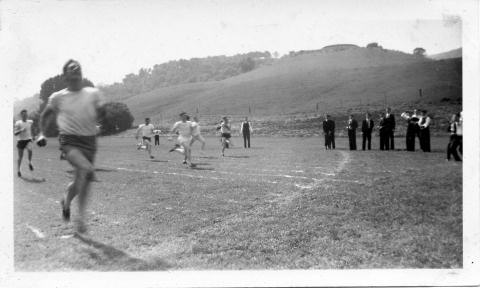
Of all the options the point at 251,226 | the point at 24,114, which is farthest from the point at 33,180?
the point at 251,226

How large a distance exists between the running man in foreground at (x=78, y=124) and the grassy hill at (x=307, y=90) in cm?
2981

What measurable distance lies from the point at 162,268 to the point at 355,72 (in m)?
56.6

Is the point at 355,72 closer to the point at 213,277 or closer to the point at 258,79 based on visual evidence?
the point at 258,79

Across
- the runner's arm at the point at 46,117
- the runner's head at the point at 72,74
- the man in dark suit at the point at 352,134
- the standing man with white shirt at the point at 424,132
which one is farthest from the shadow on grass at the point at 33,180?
the standing man with white shirt at the point at 424,132

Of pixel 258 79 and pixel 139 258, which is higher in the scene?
pixel 258 79

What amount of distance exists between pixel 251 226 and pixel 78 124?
116 inches

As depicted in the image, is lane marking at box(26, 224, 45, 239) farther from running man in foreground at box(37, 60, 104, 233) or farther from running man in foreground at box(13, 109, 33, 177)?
A: running man in foreground at box(13, 109, 33, 177)

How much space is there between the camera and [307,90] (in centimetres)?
5338

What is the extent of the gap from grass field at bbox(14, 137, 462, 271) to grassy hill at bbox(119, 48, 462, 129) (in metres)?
27.0

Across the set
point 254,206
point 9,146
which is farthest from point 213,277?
point 9,146

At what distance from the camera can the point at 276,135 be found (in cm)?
3056

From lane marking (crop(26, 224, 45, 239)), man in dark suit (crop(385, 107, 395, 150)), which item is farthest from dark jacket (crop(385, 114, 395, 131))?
lane marking (crop(26, 224, 45, 239))

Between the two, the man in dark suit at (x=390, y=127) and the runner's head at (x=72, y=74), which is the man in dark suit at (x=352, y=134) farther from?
the runner's head at (x=72, y=74)

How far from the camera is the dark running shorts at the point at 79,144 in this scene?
5.36 meters
